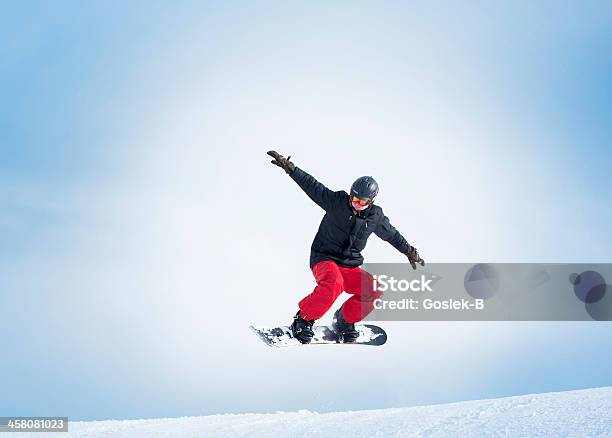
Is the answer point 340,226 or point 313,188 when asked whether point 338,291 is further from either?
point 313,188

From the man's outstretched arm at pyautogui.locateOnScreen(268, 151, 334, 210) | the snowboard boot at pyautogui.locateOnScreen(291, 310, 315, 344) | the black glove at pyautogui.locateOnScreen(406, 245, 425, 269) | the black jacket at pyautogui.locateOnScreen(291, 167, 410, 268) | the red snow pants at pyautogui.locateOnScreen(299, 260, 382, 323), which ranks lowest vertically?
the snowboard boot at pyautogui.locateOnScreen(291, 310, 315, 344)

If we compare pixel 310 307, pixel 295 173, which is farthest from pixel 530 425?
pixel 295 173

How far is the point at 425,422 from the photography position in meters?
10.0

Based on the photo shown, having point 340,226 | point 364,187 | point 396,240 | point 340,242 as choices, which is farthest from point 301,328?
point 364,187

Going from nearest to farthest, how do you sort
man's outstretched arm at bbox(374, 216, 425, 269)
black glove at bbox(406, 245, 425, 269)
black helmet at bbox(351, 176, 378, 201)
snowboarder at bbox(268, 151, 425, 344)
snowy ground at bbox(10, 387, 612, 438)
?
1. snowy ground at bbox(10, 387, 612, 438)
2. black helmet at bbox(351, 176, 378, 201)
3. snowboarder at bbox(268, 151, 425, 344)
4. man's outstretched arm at bbox(374, 216, 425, 269)
5. black glove at bbox(406, 245, 425, 269)

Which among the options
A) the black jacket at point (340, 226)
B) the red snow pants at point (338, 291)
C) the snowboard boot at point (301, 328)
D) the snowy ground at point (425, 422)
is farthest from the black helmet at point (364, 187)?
the snowy ground at point (425, 422)

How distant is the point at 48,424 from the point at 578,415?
9703mm

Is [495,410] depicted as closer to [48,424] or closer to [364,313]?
[364,313]

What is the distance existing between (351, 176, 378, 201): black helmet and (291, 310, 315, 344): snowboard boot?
7.99ft

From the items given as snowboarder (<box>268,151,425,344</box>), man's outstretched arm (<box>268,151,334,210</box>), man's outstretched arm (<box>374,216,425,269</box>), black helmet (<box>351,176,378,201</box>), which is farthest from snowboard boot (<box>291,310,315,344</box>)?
black helmet (<box>351,176,378,201</box>)

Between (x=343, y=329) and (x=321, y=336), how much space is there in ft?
1.79

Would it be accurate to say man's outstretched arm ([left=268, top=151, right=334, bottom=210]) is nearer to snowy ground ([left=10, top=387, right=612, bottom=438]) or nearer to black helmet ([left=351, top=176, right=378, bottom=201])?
black helmet ([left=351, top=176, right=378, bottom=201])

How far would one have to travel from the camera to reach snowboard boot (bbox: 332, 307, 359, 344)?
11.7 meters

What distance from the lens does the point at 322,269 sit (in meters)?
10.4
